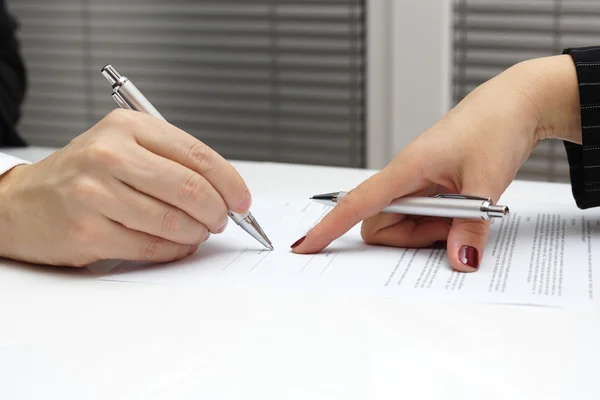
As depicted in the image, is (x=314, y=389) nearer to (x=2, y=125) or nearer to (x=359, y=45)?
(x=2, y=125)

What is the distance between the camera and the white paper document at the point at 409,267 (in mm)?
590

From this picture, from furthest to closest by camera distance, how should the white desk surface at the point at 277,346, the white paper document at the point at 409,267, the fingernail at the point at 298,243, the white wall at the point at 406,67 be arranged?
the white wall at the point at 406,67 → the fingernail at the point at 298,243 → the white paper document at the point at 409,267 → the white desk surface at the point at 277,346

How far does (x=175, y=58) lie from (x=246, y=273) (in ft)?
4.92

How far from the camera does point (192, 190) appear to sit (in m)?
0.64

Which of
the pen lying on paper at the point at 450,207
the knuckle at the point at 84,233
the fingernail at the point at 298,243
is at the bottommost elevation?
the fingernail at the point at 298,243

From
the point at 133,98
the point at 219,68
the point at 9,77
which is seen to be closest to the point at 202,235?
the point at 133,98

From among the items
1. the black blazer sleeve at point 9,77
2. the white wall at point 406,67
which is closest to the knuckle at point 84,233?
the black blazer sleeve at point 9,77

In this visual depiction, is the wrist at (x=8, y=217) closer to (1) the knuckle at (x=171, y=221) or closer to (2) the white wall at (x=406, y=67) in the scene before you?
(1) the knuckle at (x=171, y=221)

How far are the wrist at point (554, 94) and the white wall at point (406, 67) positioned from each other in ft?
2.85

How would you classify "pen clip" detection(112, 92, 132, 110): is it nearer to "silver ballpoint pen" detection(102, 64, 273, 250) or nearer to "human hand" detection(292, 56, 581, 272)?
"silver ballpoint pen" detection(102, 64, 273, 250)

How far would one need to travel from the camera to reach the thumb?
64cm

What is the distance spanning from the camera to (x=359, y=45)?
186cm

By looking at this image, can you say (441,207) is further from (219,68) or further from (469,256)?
(219,68)

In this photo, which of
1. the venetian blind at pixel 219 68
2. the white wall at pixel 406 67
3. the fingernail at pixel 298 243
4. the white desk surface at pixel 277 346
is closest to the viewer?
the white desk surface at pixel 277 346
